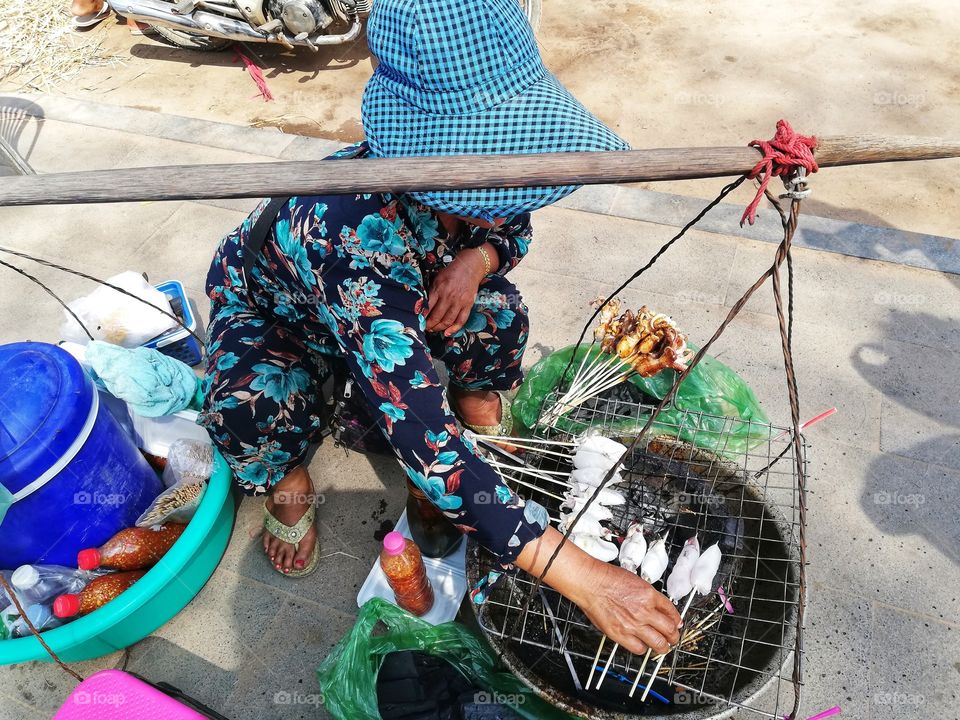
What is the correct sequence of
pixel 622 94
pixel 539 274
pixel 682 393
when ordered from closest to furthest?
pixel 682 393
pixel 539 274
pixel 622 94

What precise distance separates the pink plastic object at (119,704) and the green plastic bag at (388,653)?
39 centimetres

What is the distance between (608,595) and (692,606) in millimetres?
518

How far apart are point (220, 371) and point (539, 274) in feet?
6.25

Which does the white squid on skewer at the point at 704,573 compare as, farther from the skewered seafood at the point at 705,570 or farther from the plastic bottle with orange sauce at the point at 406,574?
the plastic bottle with orange sauce at the point at 406,574

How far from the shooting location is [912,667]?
6.77ft

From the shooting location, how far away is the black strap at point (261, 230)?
179 centimetres

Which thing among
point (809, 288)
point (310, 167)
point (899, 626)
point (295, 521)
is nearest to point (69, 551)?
point (295, 521)

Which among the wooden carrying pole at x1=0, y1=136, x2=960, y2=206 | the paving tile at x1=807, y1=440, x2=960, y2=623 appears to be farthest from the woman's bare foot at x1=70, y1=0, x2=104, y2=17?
the paving tile at x1=807, y1=440, x2=960, y2=623

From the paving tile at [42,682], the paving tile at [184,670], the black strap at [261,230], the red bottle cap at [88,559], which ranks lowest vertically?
the paving tile at [42,682]

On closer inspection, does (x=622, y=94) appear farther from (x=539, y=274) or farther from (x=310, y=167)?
(x=310, y=167)

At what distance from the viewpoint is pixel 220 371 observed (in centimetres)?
209

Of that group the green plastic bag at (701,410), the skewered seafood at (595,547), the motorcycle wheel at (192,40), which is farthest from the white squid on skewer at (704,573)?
the motorcycle wheel at (192,40)

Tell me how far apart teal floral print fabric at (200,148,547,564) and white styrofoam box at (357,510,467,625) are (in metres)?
0.55

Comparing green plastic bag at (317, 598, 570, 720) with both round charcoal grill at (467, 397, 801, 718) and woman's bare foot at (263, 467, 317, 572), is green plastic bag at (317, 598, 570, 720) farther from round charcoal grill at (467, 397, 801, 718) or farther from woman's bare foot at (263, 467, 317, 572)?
woman's bare foot at (263, 467, 317, 572)
